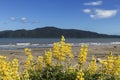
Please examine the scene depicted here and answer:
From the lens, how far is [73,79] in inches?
334

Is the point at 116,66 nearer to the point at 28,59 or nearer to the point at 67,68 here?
the point at 67,68

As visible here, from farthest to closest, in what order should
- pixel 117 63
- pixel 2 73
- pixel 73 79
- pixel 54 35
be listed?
pixel 54 35 < pixel 73 79 < pixel 117 63 < pixel 2 73

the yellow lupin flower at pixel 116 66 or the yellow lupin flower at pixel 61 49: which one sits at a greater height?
the yellow lupin flower at pixel 61 49

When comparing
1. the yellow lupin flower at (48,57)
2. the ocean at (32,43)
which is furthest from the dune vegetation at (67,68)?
the ocean at (32,43)

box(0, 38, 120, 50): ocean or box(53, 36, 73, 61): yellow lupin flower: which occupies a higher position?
box(53, 36, 73, 61): yellow lupin flower

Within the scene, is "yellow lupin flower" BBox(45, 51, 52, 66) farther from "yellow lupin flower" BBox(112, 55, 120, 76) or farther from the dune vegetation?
"yellow lupin flower" BBox(112, 55, 120, 76)

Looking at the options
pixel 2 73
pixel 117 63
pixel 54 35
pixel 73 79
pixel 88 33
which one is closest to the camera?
pixel 2 73

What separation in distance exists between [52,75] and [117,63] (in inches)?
60.5

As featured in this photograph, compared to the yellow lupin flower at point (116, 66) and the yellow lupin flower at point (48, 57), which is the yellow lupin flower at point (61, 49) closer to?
the yellow lupin flower at point (48, 57)

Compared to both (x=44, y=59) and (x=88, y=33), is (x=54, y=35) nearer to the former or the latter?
(x=88, y=33)

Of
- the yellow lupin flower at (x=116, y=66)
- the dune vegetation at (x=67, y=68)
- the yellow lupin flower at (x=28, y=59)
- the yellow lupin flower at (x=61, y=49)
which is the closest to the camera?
the yellow lupin flower at (x=116, y=66)

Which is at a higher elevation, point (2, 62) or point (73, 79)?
point (2, 62)

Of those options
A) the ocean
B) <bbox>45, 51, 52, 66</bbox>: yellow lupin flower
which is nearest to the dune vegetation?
<bbox>45, 51, 52, 66</bbox>: yellow lupin flower

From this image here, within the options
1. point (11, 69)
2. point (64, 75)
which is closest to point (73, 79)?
point (64, 75)
